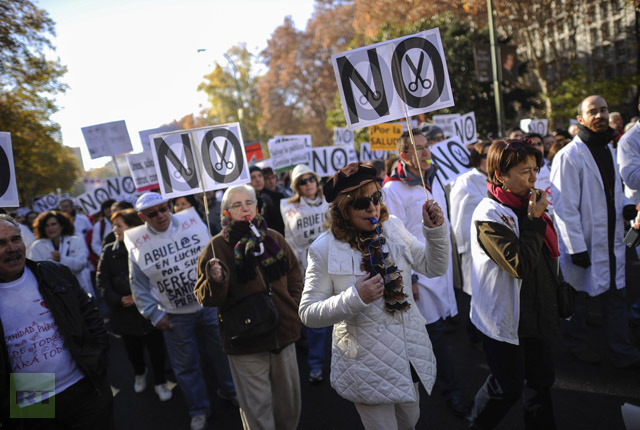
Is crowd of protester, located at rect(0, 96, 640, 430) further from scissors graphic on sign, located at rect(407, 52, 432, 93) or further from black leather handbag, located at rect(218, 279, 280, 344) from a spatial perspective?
scissors graphic on sign, located at rect(407, 52, 432, 93)

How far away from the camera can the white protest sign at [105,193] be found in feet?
34.6

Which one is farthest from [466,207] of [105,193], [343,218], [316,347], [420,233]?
[105,193]

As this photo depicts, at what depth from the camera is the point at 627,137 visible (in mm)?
4266

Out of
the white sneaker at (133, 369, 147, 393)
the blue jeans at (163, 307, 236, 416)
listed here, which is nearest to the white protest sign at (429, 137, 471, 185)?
the blue jeans at (163, 307, 236, 416)

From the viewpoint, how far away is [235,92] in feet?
154

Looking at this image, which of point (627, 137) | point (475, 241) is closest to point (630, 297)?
point (627, 137)

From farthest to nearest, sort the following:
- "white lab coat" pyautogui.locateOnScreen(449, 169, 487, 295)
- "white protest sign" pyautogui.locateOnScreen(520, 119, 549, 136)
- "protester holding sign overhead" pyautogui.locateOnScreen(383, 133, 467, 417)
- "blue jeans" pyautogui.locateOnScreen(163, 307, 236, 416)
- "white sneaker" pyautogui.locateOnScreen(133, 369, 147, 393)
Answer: "white protest sign" pyautogui.locateOnScreen(520, 119, 549, 136)
"white sneaker" pyautogui.locateOnScreen(133, 369, 147, 393)
"white lab coat" pyautogui.locateOnScreen(449, 169, 487, 295)
"blue jeans" pyautogui.locateOnScreen(163, 307, 236, 416)
"protester holding sign overhead" pyautogui.locateOnScreen(383, 133, 467, 417)

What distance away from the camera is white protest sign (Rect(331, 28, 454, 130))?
292cm

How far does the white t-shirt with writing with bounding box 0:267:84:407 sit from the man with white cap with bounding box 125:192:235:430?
1207mm

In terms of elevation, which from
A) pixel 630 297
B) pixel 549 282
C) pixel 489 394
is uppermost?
pixel 549 282

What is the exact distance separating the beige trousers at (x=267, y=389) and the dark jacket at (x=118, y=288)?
183 cm

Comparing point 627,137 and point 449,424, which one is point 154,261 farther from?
point 627,137

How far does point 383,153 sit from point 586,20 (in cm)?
1440

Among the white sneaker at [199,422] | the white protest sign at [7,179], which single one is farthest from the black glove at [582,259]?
the white protest sign at [7,179]
